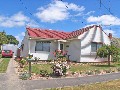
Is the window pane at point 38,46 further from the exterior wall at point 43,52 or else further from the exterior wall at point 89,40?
the exterior wall at point 89,40

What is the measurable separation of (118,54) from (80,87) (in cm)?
1387

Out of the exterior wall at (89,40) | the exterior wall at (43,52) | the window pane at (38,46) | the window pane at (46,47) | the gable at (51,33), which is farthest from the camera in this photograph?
the window pane at (46,47)

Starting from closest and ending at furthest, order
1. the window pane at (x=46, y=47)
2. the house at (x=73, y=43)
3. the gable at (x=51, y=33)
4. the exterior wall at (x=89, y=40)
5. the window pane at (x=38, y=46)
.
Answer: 1. the exterior wall at (x=89, y=40)
2. the house at (x=73, y=43)
3. the gable at (x=51, y=33)
4. the window pane at (x=38, y=46)
5. the window pane at (x=46, y=47)

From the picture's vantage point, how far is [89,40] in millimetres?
28484

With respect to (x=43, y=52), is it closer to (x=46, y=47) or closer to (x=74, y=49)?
(x=46, y=47)

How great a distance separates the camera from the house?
92.0ft

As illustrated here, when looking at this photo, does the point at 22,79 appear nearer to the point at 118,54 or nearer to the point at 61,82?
the point at 61,82

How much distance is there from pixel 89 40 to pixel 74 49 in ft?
6.66

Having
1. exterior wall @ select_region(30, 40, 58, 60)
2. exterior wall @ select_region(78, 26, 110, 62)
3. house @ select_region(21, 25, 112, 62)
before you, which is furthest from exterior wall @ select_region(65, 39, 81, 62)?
exterior wall @ select_region(30, 40, 58, 60)

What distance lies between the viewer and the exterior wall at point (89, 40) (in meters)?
27.9

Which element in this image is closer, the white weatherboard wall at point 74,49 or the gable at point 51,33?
the white weatherboard wall at point 74,49

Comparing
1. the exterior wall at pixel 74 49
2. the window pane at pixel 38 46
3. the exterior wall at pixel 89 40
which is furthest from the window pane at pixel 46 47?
the exterior wall at pixel 89 40

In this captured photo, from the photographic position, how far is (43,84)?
12.7 m

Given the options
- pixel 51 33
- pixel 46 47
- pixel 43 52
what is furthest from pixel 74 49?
pixel 51 33
